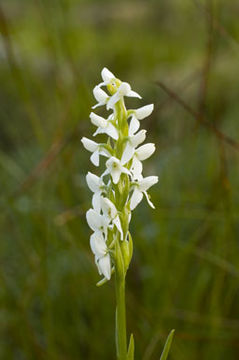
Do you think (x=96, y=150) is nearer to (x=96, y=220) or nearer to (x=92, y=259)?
(x=96, y=220)

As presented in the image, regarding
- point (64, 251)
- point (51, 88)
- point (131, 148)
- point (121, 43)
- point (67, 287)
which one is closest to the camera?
point (131, 148)

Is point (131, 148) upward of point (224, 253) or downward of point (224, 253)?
upward

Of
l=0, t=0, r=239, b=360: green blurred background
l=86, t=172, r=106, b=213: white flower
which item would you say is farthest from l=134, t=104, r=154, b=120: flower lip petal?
l=0, t=0, r=239, b=360: green blurred background

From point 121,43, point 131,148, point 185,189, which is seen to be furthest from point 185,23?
point 131,148

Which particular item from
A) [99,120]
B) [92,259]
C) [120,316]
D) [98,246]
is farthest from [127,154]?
[92,259]

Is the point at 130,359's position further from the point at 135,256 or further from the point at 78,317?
the point at 135,256

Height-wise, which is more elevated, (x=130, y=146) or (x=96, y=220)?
(x=130, y=146)

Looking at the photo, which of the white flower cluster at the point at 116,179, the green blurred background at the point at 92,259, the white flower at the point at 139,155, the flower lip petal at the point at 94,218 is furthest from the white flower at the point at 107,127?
the green blurred background at the point at 92,259

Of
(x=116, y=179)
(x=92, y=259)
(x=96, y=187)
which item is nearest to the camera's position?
(x=116, y=179)

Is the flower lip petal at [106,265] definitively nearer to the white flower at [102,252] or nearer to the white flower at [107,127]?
the white flower at [102,252]

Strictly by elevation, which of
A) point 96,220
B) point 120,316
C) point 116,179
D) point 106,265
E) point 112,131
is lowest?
point 120,316
